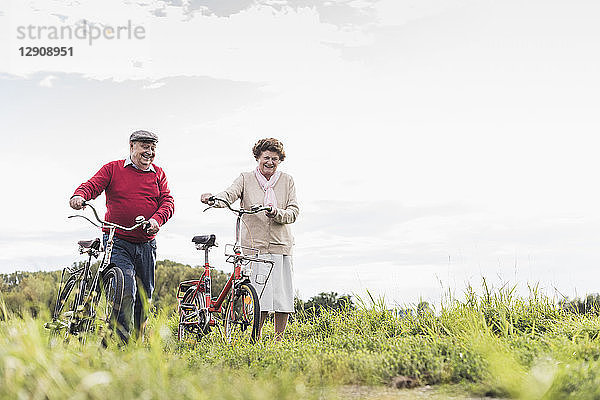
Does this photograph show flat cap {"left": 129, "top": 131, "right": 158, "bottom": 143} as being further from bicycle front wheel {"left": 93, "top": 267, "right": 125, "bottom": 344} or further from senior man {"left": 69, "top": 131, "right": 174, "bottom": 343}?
bicycle front wheel {"left": 93, "top": 267, "right": 125, "bottom": 344}

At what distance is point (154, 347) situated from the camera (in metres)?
4.00

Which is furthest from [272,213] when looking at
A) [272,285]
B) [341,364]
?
[341,364]

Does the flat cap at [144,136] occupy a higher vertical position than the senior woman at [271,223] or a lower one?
higher

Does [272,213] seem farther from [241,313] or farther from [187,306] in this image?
[187,306]

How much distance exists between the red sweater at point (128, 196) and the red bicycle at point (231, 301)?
0.62 metres

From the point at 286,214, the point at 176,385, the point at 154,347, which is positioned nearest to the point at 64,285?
the point at 286,214

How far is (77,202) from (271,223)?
1.88m

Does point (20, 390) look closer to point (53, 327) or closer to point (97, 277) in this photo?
point (53, 327)

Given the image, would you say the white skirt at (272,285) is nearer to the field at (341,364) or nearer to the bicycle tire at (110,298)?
the field at (341,364)

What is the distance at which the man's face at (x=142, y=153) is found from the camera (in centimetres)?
656

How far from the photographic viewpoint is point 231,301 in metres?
6.64

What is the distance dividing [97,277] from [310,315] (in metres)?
3.62

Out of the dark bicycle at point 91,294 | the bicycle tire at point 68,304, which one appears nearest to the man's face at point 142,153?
the dark bicycle at point 91,294

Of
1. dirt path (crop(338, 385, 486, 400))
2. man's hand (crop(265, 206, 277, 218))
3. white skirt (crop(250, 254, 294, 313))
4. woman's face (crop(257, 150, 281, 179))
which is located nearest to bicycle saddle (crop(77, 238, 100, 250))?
white skirt (crop(250, 254, 294, 313))
